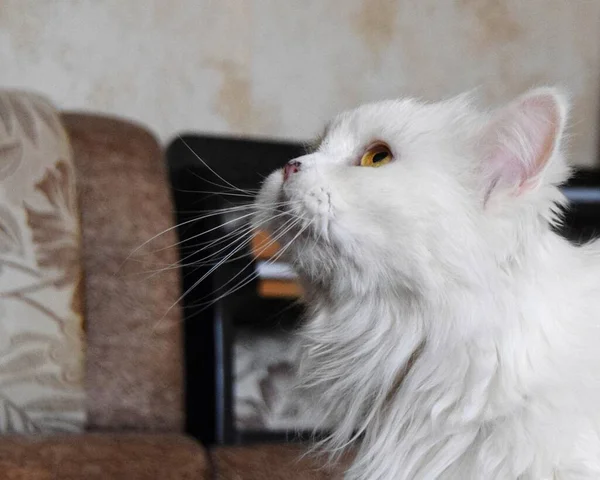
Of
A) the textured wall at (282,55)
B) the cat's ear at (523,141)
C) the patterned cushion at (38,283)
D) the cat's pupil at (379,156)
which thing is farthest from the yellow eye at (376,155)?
the textured wall at (282,55)

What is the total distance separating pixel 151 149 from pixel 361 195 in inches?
34.2

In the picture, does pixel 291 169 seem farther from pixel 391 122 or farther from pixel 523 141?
pixel 523 141

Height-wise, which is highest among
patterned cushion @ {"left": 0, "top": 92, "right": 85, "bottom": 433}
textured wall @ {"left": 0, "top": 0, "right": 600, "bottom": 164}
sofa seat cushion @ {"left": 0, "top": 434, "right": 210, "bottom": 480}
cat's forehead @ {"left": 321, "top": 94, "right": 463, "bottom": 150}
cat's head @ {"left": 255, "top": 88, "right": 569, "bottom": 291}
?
textured wall @ {"left": 0, "top": 0, "right": 600, "bottom": 164}

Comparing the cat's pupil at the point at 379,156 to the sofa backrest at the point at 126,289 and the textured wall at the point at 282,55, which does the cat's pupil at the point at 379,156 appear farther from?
the textured wall at the point at 282,55

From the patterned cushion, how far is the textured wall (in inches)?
14.1

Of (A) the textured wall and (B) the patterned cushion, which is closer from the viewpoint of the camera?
(B) the patterned cushion

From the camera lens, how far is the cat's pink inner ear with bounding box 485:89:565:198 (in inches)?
27.0

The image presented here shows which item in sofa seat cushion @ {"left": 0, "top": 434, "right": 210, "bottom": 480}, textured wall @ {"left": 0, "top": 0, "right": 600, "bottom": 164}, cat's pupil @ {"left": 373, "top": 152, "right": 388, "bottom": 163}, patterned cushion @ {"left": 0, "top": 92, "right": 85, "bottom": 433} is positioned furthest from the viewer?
textured wall @ {"left": 0, "top": 0, "right": 600, "bottom": 164}

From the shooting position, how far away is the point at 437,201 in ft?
2.35

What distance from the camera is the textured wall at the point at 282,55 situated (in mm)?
1607

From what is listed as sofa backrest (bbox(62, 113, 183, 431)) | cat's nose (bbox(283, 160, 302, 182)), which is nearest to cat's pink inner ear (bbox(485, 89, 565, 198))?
cat's nose (bbox(283, 160, 302, 182))

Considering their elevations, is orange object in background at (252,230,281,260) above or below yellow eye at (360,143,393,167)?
below

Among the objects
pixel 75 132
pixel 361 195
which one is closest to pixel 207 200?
pixel 75 132

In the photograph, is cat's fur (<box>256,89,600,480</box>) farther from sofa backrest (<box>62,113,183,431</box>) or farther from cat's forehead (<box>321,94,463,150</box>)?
sofa backrest (<box>62,113,183,431</box>)
